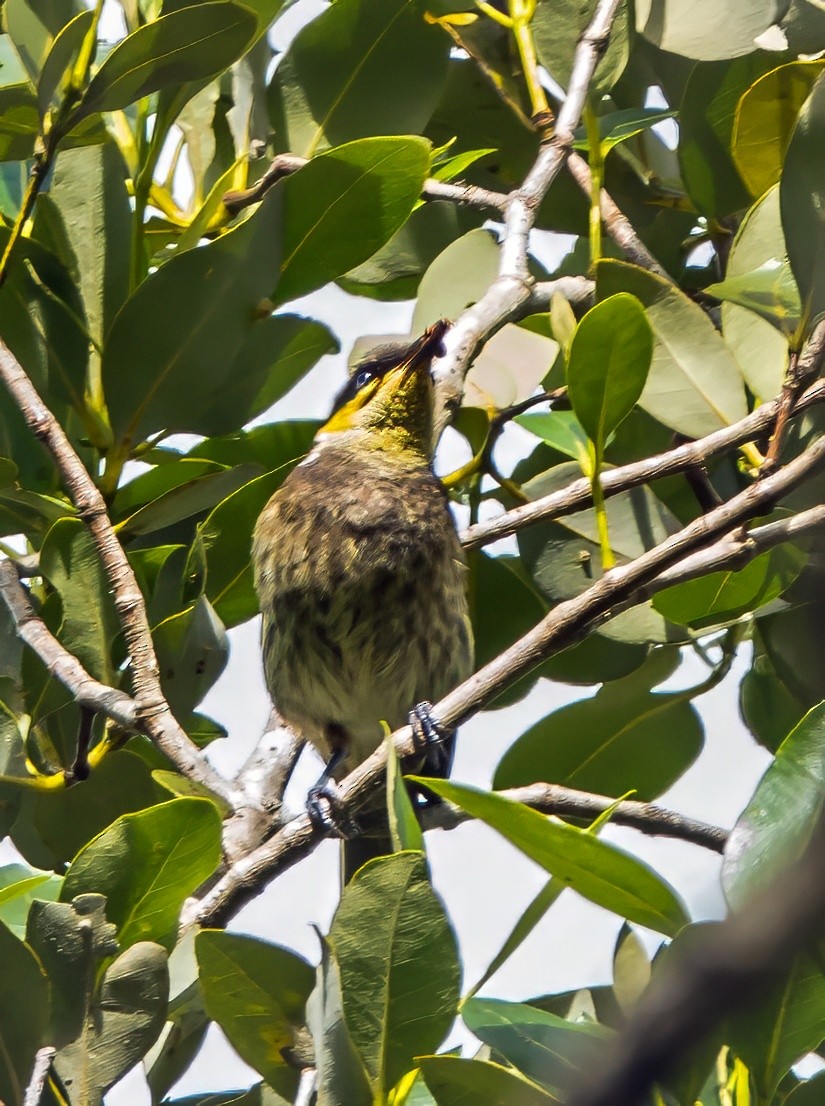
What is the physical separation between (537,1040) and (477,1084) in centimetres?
12

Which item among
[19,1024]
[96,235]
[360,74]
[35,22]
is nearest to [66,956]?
[19,1024]

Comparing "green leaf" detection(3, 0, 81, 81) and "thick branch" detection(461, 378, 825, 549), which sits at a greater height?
"green leaf" detection(3, 0, 81, 81)

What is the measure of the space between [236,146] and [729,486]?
1.18 metres

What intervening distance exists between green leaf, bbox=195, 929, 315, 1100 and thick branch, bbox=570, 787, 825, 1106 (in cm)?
126

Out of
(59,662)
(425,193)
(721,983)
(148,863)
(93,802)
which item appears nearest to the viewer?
(721,983)

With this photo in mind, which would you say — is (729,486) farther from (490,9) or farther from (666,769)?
(490,9)

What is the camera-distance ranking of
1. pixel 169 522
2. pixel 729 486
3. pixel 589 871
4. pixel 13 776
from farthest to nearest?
1. pixel 729 486
2. pixel 169 522
3. pixel 13 776
4. pixel 589 871

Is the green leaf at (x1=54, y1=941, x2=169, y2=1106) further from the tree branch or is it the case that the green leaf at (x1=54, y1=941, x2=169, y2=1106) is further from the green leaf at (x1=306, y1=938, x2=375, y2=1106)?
the tree branch


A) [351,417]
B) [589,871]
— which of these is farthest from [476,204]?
[589,871]

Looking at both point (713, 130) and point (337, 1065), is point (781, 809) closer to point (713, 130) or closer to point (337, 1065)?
point (337, 1065)

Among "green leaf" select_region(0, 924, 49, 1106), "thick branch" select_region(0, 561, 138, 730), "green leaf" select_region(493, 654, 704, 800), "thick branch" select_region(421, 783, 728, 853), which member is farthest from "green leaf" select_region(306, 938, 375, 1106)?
"green leaf" select_region(493, 654, 704, 800)

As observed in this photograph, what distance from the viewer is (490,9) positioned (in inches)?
102

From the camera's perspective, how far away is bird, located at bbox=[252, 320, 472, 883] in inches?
112

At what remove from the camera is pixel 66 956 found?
168 centimetres
